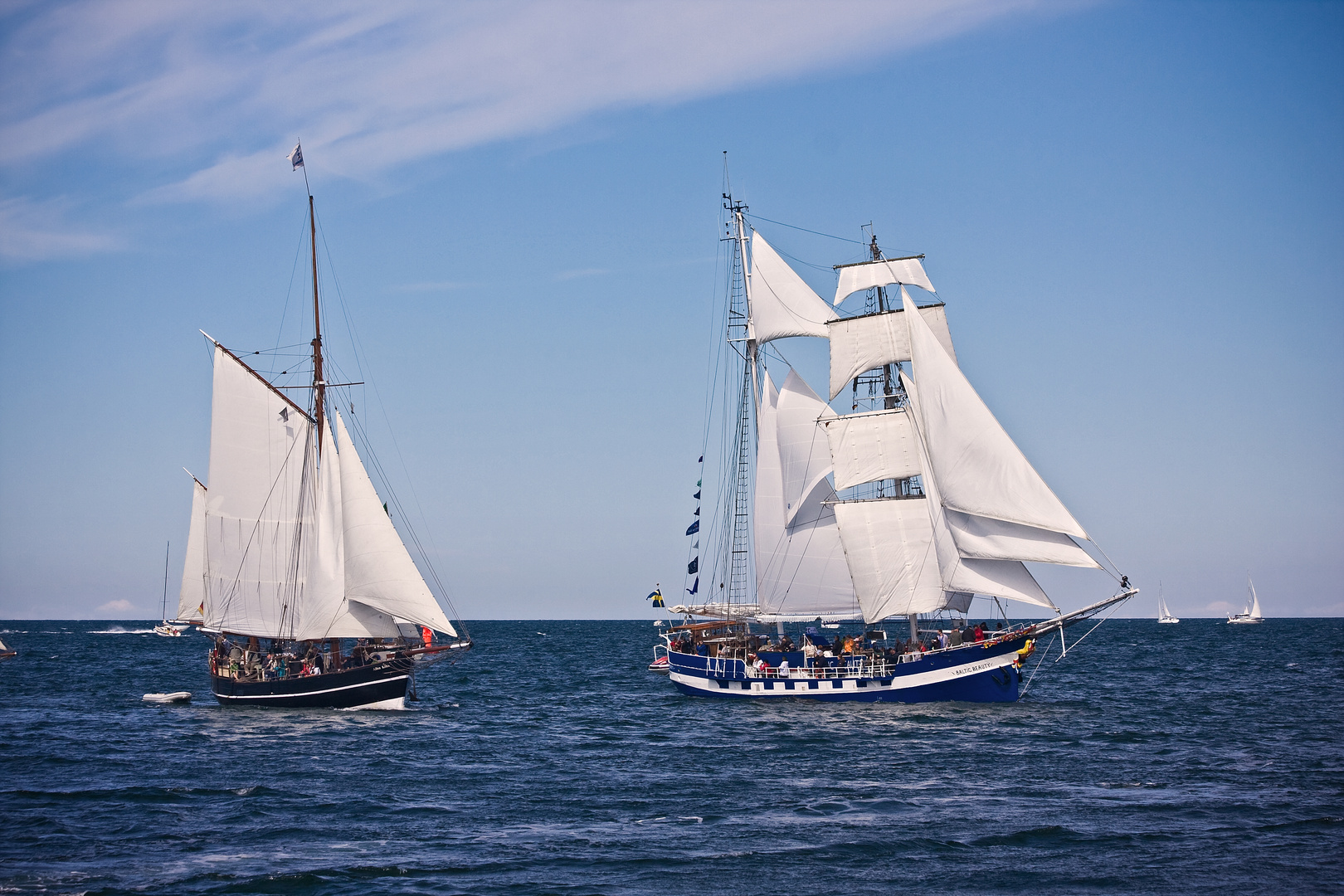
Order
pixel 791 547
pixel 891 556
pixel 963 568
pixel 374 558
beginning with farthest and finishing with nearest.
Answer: pixel 791 547
pixel 891 556
pixel 963 568
pixel 374 558

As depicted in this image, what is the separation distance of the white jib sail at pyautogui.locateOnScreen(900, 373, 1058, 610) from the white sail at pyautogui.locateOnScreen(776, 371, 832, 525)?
6.94 m

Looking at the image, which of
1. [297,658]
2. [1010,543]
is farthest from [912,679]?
[297,658]

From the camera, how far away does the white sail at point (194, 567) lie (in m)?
67.2

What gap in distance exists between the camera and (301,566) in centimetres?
5562

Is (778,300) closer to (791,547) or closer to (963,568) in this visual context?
(791,547)

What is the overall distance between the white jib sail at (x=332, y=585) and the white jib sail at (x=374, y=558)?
2.41ft

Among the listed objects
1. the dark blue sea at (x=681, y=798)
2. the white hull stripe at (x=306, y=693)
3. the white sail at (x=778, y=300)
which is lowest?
the dark blue sea at (x=681, y=798)

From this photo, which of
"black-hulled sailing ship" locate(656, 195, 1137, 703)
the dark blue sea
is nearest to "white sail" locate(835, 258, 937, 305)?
"black-hulled sailing ship" locate(656, 195, 1137, 703)

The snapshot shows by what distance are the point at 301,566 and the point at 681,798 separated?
2854 centimetres

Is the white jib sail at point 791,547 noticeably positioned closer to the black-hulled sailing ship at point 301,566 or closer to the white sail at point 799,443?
the white sail at point 799,443

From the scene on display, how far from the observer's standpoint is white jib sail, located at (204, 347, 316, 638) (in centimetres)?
5541

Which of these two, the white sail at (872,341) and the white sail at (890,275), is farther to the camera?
the white sail at (890,275)

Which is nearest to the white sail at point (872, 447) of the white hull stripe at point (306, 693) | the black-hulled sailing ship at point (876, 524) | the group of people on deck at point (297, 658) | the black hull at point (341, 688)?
the black-hulled sailing ship at point (876, 524)

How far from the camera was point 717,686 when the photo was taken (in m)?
60.7
